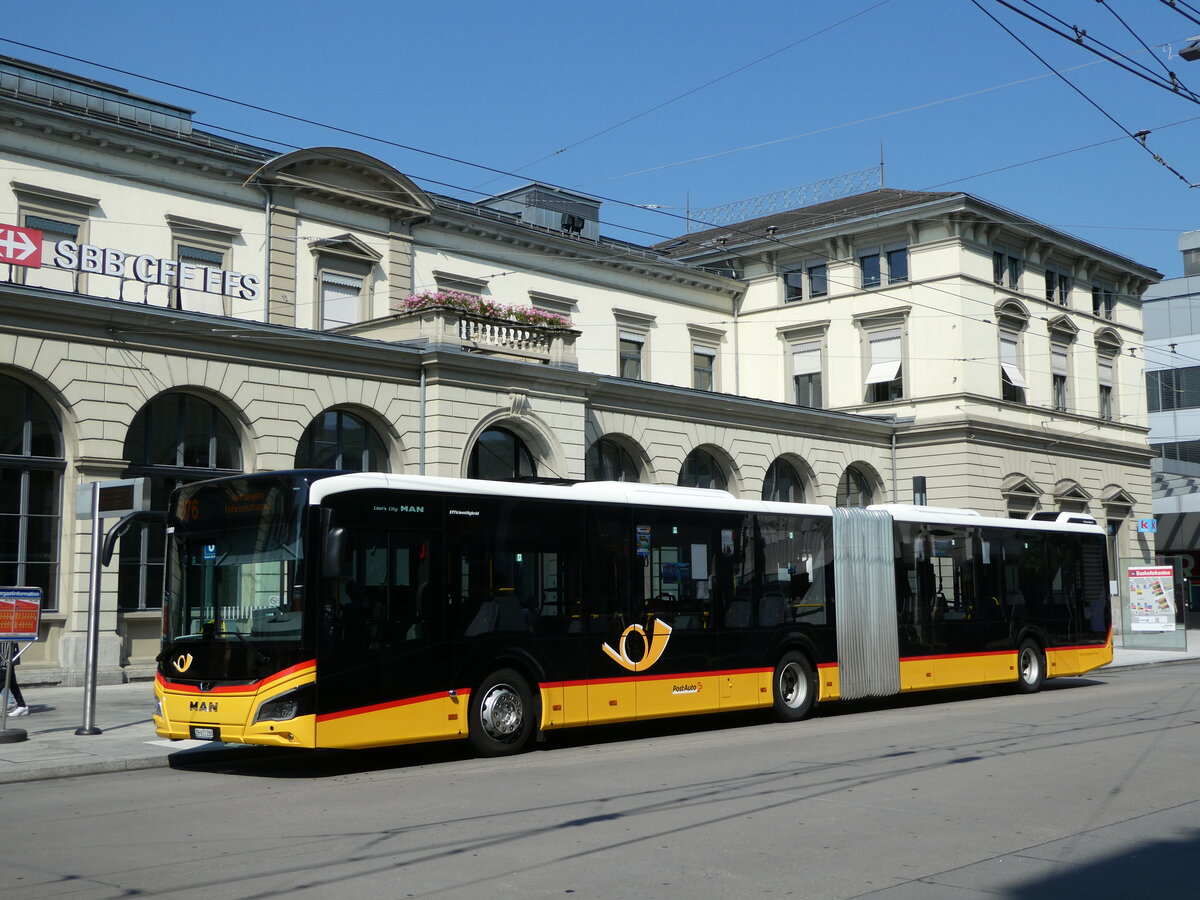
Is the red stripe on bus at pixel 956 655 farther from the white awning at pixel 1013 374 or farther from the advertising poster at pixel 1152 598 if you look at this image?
the white awning at pixel 1013 374

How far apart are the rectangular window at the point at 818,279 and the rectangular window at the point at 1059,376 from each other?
8.58 meters

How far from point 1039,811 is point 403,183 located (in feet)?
85.5

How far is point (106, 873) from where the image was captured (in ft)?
26.4

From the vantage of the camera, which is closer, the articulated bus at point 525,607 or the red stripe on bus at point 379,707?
the red stripe on bus at point 379,707

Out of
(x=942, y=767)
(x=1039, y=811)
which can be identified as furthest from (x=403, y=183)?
(x=1039, y=811)

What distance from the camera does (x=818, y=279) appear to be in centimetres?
4425

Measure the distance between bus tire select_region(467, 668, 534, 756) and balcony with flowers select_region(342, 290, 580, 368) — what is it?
41.4ft

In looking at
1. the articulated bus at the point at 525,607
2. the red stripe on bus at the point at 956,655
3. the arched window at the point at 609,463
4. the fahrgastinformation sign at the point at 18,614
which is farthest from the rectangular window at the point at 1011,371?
the fahrgastinformation sign at the point at 18,614

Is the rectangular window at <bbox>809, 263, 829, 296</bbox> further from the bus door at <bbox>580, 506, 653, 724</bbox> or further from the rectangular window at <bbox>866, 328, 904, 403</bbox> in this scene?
the bus door at <bbox>580, 506, 653, 724</bbox>

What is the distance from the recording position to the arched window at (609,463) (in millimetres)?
31531

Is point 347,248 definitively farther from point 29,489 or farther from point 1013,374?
point 1013,374

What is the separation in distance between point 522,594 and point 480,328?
13.0 meters

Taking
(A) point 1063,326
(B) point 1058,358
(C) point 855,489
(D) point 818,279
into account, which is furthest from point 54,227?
(A) point 1063,326

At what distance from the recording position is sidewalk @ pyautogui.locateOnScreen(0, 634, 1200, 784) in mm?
13252
